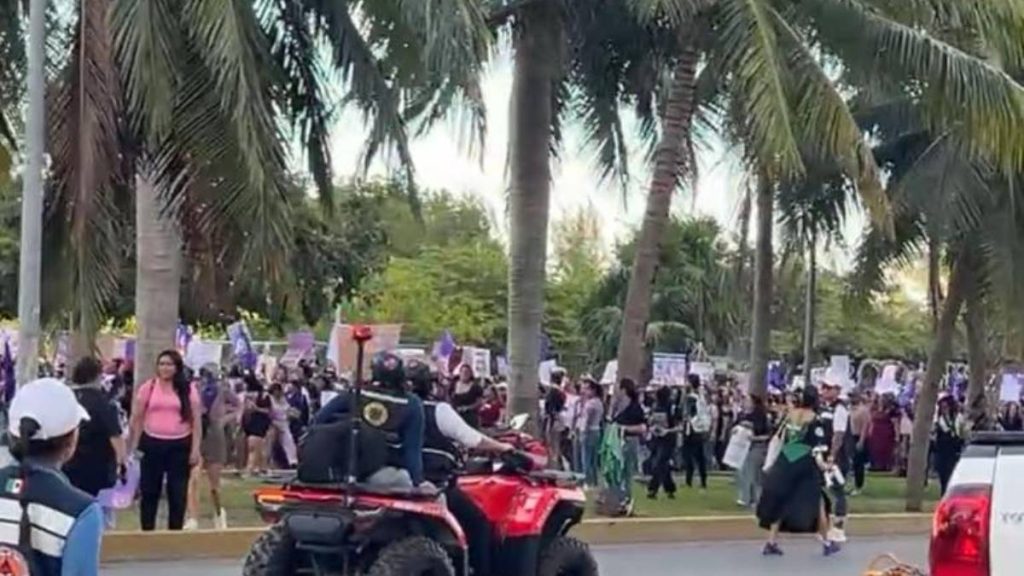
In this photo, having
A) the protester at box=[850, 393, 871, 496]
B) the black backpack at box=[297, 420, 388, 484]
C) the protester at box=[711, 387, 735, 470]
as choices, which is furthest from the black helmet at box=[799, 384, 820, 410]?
the protester at box=[711, 387, 735, 470]

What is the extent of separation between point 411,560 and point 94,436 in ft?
10.4

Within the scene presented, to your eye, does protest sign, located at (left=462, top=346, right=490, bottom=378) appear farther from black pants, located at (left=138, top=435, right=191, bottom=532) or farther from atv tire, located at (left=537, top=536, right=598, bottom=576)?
atv tire, located at (left=537, top=536, right=598, bottom=576)

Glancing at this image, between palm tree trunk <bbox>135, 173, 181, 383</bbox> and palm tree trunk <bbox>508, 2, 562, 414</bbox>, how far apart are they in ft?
13.3

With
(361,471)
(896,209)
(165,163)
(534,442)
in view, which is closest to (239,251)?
(165,163)

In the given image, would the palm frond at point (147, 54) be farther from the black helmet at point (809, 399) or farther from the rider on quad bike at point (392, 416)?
the black helmet at point (809, 399)

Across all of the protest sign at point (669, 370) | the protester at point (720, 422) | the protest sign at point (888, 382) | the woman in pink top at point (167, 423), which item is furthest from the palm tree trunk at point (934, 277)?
the woman in pink top at point (167, 423)

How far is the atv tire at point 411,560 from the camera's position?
9781 mm

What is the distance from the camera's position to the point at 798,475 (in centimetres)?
1664

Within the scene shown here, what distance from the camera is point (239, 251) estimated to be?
48.8 feet

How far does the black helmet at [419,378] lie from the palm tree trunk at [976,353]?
14559 mm

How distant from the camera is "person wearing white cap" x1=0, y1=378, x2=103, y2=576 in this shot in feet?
15.6

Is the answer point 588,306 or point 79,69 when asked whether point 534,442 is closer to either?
point 79,69

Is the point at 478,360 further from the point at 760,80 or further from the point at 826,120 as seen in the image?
the point at 760,80

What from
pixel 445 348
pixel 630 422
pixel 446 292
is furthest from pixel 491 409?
pixel 446 292
